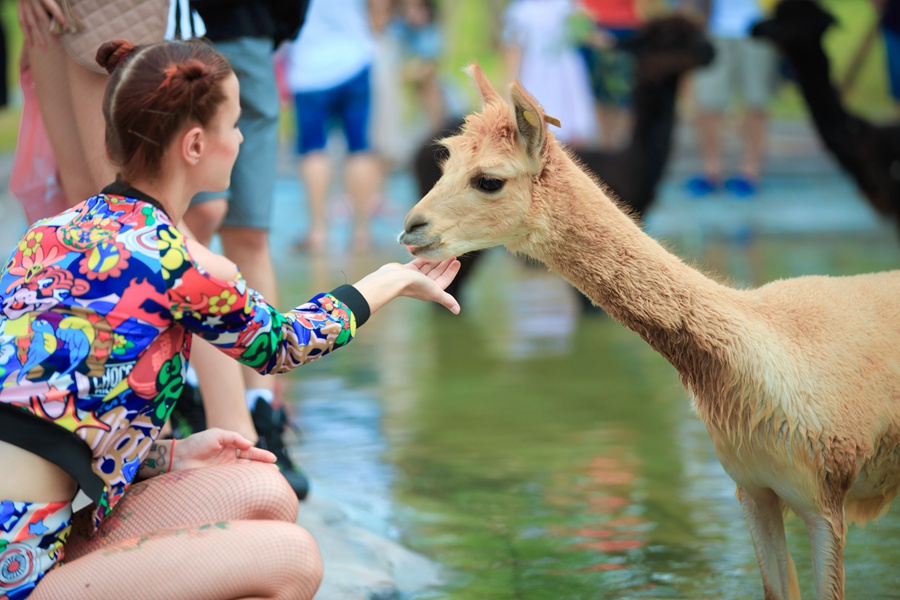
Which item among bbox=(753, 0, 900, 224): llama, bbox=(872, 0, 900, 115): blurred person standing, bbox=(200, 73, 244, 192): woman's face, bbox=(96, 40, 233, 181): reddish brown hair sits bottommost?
bbox=(872, 0, 900, 115): blurred person standing

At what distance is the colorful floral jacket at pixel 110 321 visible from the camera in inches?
88.0

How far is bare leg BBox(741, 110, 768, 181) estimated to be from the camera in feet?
40.0

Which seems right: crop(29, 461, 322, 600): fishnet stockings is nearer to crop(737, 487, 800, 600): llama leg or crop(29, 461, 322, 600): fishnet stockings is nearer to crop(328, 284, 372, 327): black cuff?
crop(328, 284, 372, 327): black cuff

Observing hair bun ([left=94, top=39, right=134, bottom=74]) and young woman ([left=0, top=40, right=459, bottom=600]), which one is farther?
hair bun ([left=94, top=39, right=134, bottom=74])

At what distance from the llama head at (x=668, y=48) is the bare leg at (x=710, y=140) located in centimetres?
356

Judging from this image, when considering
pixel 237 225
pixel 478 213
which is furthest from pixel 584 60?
pixel 478 213

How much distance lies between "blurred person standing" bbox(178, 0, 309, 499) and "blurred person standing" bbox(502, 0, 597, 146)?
6.33 m

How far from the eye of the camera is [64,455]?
7.36 ft

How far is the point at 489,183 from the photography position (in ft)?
9.48

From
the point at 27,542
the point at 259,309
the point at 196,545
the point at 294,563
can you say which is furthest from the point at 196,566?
the point at 259,309

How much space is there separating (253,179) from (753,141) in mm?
9490

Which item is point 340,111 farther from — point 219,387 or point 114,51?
point 114,51

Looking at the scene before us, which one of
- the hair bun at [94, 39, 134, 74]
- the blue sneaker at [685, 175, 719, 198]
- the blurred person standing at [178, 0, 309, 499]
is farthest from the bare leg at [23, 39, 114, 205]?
the blue sneaker at [685, 175, 719, 198]

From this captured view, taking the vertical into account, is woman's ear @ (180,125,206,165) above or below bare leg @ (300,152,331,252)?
above
